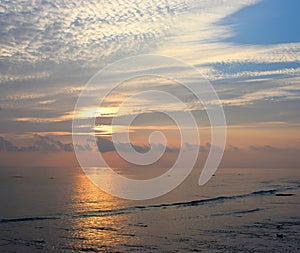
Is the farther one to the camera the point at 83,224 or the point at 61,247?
the point at 83,224

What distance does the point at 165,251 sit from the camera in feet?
116

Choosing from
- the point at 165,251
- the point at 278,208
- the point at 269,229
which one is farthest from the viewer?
the point at 278,208

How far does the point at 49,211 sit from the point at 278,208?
3459 cm

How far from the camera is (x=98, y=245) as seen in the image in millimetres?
37719

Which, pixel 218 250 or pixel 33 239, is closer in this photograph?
pixel 218 250

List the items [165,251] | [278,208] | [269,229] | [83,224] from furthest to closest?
[278,208]
[83,224]
[269,229]
[165,251]

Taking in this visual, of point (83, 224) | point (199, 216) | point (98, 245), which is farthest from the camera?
point (199, 216)

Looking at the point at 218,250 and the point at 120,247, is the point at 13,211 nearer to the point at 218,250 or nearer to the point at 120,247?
the point at 120,247

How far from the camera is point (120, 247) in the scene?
3681 cm

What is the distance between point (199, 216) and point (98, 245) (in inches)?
864

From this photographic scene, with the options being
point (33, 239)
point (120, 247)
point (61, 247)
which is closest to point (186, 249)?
point (120, 247)

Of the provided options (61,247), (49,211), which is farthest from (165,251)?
(49,211)

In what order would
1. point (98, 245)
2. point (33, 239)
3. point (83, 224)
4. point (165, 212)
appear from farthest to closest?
point (165, 212)
point (83, 224)
point (33, 239)
point (98, 245)

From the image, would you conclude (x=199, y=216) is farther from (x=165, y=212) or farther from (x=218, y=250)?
(x=218, y=250)
